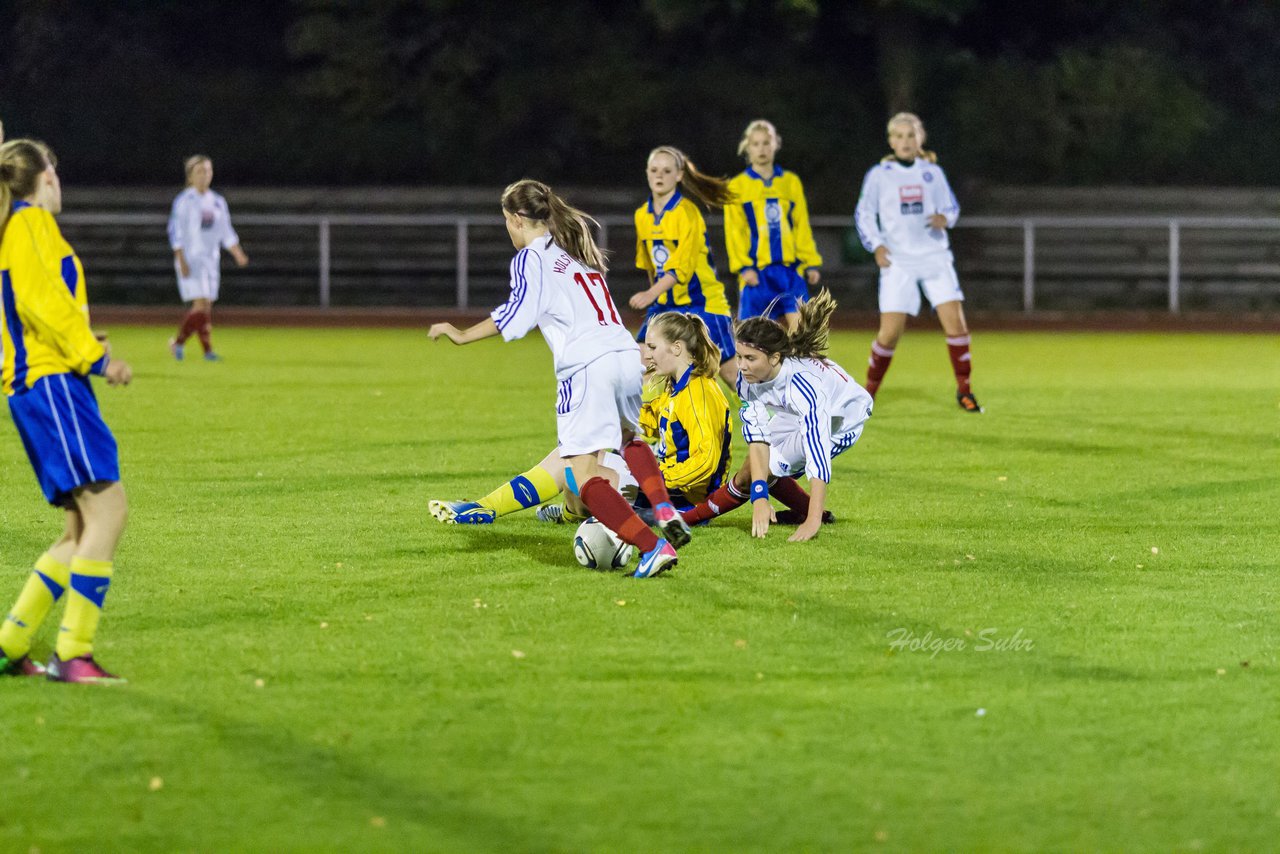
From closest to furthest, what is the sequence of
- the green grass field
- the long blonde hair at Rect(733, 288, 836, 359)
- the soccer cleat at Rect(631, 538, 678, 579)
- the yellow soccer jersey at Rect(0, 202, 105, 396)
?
1. the green grass field
2. the yellow soccer jersey at Rect(0, 202, 105, 396)
3. the soccer cleat at Rect(631, 538, 678, 579)
4. the long blonde hair at Rect(733, 288, 836, 359)

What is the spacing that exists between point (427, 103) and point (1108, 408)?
21905mm

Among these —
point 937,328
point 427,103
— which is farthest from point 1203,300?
point 427,103

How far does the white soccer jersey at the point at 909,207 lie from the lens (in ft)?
42.7

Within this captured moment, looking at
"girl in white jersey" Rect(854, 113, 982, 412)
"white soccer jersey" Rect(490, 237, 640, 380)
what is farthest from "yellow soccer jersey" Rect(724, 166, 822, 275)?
"white soccer jersey" Rect(490, 237, 640, 380)

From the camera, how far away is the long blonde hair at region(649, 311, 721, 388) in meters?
8.03

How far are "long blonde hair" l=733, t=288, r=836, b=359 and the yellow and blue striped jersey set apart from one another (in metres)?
0.38

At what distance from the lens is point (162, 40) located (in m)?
36.7

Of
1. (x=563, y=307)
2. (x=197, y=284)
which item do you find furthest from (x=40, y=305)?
(x=197, y=284)

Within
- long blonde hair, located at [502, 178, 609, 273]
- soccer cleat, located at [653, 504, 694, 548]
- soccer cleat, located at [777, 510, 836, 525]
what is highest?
long blonde hair, located at [502, 178, 609, 273]

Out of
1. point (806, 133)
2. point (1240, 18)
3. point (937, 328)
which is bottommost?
point (937, 328)

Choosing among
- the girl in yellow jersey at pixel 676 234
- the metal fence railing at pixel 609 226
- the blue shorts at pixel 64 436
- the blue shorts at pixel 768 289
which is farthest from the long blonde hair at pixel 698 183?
the metal fence railing at pixel 609 226

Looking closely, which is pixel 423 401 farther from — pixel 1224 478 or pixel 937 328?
pixel 937 328

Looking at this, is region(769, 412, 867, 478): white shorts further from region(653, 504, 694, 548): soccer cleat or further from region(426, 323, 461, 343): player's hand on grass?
region(426, 323, 461, 343): player's hand on grass

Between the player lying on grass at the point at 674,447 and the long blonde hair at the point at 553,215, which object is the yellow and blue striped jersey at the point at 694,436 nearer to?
the player lying on grass at the point at 674,447
